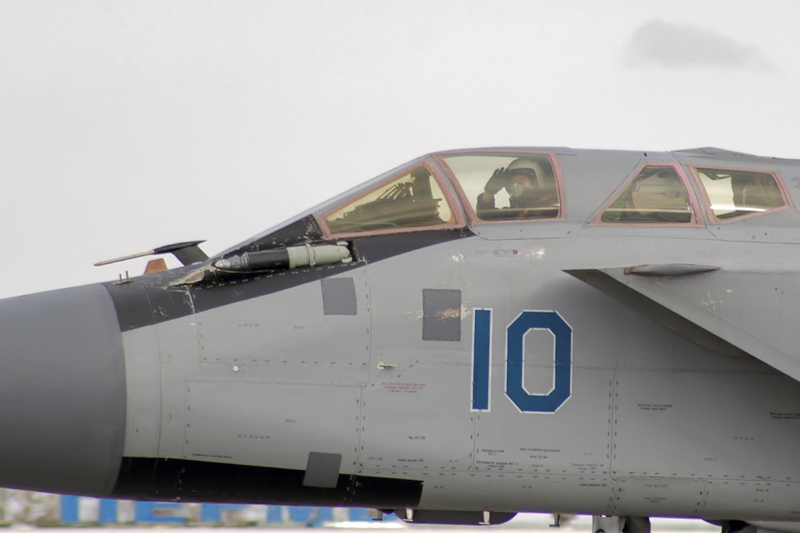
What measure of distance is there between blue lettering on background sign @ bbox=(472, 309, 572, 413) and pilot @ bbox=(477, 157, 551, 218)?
0.74 meters

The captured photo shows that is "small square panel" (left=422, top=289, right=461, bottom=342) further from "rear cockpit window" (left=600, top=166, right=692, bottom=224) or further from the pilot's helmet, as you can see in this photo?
"rear cockpit window" (left=600, top=166, right=692, bottom=224)

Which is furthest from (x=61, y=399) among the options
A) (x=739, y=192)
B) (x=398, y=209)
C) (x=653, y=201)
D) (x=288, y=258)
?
(x=739, y=192)

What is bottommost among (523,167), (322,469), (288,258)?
(322,469)

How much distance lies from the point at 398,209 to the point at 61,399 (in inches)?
98.3

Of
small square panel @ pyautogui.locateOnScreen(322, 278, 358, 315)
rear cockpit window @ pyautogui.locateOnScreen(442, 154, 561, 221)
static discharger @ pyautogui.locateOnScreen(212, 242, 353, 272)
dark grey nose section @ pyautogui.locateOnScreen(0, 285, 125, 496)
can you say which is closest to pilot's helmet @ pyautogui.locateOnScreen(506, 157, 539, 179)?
rear cockpit window @ pyautogui.locateOnScreen(442, 154, 561, 221)

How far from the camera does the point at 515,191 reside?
296 inches

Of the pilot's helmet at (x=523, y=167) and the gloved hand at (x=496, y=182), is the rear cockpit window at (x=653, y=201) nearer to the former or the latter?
the pilot's helmet at (x=523, y=167)

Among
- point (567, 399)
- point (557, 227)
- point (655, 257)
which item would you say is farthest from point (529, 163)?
point (567, 399)

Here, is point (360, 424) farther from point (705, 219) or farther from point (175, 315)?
point (705, 219)

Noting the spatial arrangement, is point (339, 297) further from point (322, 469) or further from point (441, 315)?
point (322, 469)

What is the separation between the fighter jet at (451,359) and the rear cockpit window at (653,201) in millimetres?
15

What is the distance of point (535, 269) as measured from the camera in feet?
23.7

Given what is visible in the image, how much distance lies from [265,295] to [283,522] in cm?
1466

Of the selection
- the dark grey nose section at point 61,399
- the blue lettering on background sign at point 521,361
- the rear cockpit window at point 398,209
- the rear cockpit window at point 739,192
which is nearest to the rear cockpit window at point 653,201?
the rear cockpit window at point 739,192
